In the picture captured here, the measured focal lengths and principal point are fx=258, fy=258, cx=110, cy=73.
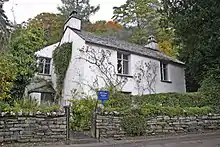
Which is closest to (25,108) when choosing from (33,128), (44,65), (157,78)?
(33,128)

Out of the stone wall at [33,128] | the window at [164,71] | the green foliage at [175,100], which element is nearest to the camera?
the stone wall at [33,128]

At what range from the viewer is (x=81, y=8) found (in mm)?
47750

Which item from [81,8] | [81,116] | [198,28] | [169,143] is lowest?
[169,143]

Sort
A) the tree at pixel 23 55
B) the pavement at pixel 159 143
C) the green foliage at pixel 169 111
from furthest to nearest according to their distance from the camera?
the tree at pixel 23 55 < the green foliage at pixel 169 111 < the pavement at pixel 159 143

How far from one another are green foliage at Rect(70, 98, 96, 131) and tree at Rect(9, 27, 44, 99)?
665 centimetres

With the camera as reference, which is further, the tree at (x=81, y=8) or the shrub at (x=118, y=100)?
the tree at (x=81, y=8)

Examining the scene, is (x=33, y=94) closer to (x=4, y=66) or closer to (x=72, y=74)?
(x=72, y=74)

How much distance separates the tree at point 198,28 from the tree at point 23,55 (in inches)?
398

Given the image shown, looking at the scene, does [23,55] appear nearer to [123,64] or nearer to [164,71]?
[123,64]

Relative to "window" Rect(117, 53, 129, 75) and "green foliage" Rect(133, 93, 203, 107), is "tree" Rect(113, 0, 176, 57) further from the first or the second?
"green foliage" Rect(133, 93, 203, 107)

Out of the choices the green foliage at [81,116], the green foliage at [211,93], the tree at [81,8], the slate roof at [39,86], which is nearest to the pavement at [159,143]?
the green foliage at [81,116]

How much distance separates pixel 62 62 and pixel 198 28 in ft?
36.0

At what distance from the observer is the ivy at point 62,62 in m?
21.1

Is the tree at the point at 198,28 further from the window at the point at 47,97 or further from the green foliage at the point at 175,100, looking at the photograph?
the window at the point at 47,97
